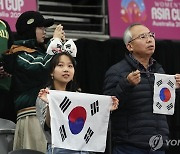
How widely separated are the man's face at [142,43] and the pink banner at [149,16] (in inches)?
80.0

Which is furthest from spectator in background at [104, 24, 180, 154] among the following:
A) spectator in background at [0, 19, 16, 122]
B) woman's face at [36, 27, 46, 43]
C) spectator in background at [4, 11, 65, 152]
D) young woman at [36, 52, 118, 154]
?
spectator in background at [0, 19, 16, 122]

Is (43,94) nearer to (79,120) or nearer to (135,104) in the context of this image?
(79,120)

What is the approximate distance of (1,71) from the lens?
5.70 m

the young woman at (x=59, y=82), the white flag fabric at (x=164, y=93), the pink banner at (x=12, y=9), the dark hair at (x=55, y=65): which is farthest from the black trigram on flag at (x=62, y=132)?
the pink banner at (x=12, y=9)

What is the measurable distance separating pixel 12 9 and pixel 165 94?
236cm

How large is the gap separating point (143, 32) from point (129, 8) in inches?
85.8

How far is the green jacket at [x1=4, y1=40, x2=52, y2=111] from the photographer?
17.5 feet

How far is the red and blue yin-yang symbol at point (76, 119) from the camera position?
4781mm

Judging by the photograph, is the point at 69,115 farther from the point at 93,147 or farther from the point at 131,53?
the point at 131,53

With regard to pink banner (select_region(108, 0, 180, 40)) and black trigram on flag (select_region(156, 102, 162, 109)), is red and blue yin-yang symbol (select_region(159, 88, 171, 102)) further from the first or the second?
pink banner (select_region(108, 0, 180, 40))

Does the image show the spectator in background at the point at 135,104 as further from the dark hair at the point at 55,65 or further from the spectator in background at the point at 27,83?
the spectator in background at the point at 27,83

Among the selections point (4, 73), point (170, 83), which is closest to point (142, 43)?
point (170, 83)

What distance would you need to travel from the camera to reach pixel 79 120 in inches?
189

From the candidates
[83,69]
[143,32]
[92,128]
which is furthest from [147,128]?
[83,69]
